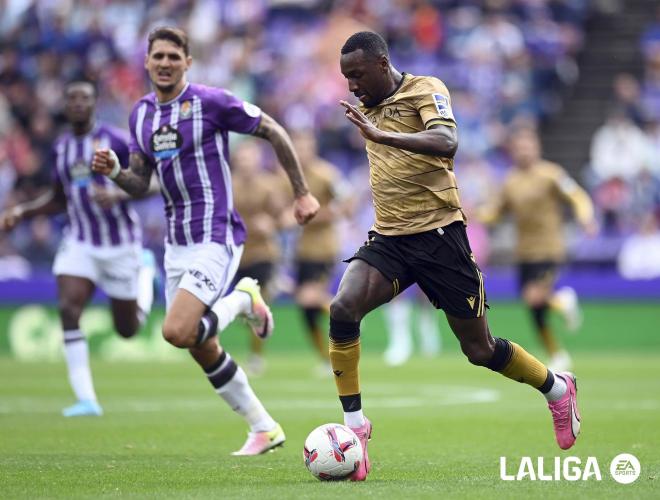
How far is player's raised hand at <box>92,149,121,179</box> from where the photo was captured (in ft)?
28.6

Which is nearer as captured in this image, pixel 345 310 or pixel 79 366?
pixel 345 310

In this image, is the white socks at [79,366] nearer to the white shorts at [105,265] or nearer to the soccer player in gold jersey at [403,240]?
the white shorts at [105,265]

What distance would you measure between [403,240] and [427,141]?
80 centimetres

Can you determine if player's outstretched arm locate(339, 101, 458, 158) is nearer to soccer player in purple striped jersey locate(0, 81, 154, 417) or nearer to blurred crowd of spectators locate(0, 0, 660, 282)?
soccer player in purple striped jersey locate(0, 81, 154, 417)

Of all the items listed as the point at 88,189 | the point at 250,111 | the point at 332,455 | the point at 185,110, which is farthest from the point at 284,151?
the point at 88,189

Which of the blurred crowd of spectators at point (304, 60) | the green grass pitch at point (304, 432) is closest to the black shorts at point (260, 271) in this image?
the green grass pitch at point (304, 432)

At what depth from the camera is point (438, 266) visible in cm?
788

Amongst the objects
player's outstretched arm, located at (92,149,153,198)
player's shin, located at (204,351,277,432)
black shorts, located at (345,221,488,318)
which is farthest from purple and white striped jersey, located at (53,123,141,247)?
black shorts, located at (345,221,488,318)

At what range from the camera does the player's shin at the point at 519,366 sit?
8070 mm

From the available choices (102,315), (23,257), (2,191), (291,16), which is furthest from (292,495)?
(291,16)

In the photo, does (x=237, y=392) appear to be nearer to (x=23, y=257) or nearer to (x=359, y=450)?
(x=359, y=450)

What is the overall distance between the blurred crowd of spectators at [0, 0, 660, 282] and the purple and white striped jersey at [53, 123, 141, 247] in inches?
413

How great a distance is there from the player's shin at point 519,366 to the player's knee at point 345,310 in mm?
954

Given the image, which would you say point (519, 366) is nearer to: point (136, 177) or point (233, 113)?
point (233, 113)
